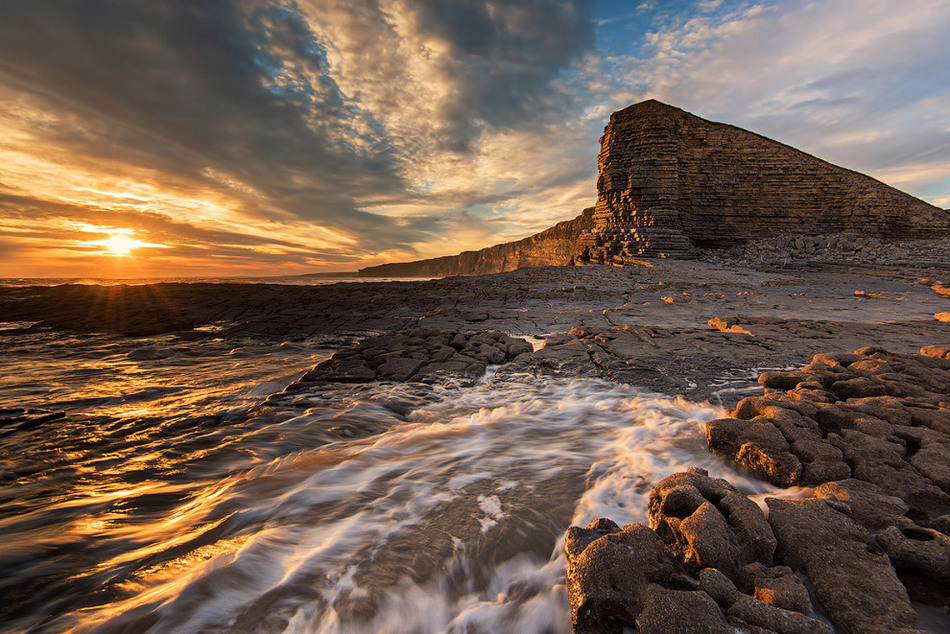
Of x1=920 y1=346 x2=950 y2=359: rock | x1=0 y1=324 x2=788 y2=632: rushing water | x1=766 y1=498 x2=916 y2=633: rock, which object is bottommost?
x1=0 y1=324 x2=788 y2=632: rushing water

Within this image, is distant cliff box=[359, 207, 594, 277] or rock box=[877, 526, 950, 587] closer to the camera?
rock box=[877, 526, 950, 587]

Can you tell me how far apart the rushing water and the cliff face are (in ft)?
64.3

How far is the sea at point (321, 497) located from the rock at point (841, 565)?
0.59 meters

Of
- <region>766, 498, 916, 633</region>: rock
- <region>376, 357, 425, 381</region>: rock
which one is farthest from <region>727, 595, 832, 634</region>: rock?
<region>376, 357, 425, 381</region>: rock

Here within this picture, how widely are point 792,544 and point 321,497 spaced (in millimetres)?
2690

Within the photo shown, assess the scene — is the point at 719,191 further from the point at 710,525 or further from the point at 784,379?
the point at 710,525

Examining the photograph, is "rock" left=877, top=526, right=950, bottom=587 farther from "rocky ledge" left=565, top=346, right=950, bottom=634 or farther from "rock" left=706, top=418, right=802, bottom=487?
"rock" left=706, top=418, right=802, bottom=487

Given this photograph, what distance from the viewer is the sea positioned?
1.60 meters

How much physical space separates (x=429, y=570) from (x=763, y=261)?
2187 centimetres

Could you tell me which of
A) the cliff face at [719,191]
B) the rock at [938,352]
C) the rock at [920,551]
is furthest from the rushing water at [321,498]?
the cliff face at [719,191]

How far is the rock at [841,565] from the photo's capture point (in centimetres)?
123

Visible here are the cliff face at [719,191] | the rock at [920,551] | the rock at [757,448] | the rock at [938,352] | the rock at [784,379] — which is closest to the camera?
the rock at [920,551]

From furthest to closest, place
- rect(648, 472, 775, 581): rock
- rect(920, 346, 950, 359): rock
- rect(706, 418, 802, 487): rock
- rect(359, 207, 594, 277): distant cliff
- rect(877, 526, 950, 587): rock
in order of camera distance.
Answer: rect(359, 207, 594, 277): distant cliff, rect(920, 346, 950, 359): rock, rect(706, 418, 802, 487): rock, rect(648, 472, 775, 581): rock, rect(877, 526, 950, 587): rock

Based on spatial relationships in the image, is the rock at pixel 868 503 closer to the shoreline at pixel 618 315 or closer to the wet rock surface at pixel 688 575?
the wet rock surface at pixel 688 575
